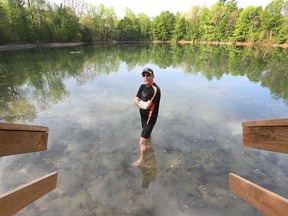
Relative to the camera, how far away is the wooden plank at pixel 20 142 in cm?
125

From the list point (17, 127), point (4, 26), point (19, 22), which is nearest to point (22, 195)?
point (17, 127)

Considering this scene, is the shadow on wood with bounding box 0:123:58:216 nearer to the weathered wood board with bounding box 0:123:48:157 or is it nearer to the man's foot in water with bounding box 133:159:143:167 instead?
the weathered wood board with bounding box 0:123:48:157

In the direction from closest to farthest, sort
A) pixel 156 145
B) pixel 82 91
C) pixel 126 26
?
pixel 156 145 < pixel 82 91 < pixel 126 26

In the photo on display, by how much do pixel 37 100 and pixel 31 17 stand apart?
1657 inches

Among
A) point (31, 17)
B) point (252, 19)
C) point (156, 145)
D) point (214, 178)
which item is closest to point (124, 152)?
point (156, 145)

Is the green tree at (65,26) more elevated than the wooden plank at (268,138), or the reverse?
the green tree at (65,26)

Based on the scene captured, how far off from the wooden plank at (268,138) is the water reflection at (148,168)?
2.65m

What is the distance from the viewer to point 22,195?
51.8 inches

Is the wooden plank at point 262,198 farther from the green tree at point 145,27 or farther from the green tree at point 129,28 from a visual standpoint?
the green tree at point 145,27

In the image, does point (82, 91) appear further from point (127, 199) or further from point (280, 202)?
point (280, 202)

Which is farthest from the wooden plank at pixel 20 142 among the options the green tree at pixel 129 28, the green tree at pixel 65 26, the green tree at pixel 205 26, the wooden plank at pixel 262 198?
the green tree at pixel 205 26

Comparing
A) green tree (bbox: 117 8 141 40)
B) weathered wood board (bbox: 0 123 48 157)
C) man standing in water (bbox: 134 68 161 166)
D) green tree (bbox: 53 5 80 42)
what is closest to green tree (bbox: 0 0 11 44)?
green tree (bbox: 53 5 80 42)

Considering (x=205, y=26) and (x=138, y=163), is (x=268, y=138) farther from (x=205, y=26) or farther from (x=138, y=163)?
(x=205, y=26)

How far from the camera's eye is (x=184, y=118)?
22.4 ft
